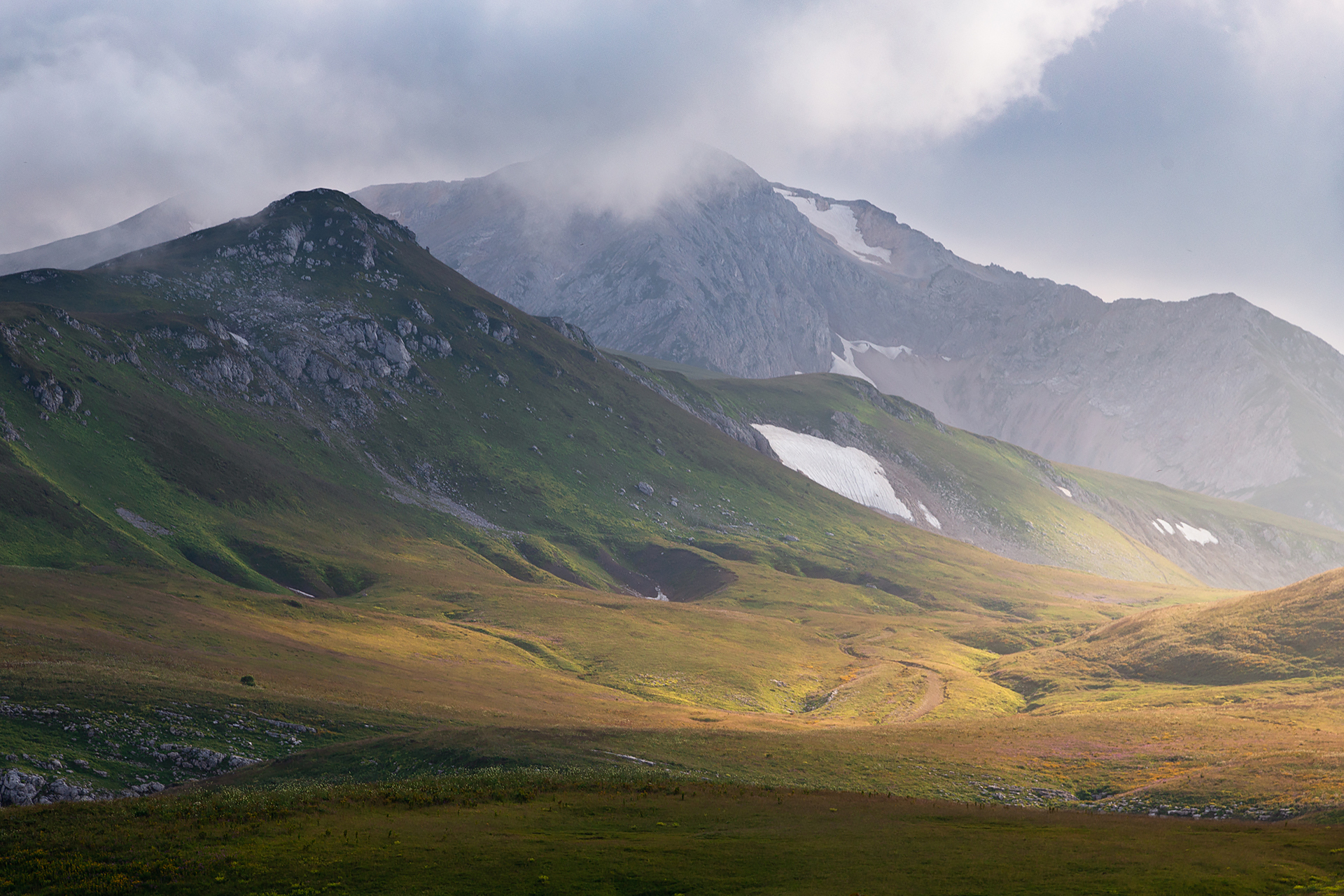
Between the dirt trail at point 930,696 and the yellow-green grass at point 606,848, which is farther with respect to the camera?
the dirt trail at point 930,696

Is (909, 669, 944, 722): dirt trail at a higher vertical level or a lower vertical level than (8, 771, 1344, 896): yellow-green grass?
lower

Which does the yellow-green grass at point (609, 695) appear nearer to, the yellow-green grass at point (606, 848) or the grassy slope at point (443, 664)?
the grassy slope at point (443, 664)

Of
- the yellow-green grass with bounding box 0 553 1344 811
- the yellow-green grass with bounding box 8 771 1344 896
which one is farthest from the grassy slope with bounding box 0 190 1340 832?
the yellow-green grass with bounding box 8 771 1344 896

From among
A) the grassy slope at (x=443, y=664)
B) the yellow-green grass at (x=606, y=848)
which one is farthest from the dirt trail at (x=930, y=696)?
the yellow-green grass at (x=606, y=848)

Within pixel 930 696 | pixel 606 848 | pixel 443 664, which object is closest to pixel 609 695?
pixel 443 664

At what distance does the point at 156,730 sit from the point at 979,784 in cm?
6461

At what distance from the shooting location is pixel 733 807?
5309 centimetres

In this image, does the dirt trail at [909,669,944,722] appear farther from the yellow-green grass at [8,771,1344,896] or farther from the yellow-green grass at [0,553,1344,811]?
the yellow-green grass at [8,771,1344,896]

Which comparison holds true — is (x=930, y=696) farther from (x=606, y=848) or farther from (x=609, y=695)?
(x=606, y=848)

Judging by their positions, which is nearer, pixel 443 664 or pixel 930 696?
pixel 443 664

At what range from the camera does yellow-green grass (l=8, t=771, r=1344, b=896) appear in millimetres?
35438

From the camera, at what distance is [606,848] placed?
40.9 m

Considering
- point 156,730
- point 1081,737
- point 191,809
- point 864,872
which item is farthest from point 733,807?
point 1081,737

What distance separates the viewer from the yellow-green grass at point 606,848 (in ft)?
116
